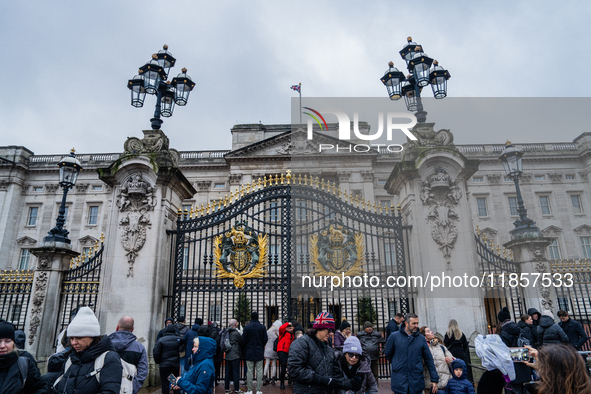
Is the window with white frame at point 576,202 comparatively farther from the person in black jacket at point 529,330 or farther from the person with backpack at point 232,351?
the person with backpack at point 232,351

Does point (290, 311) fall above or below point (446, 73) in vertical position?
below

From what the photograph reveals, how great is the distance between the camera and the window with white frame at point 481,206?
125ft

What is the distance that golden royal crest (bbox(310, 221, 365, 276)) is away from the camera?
10258 millimetres

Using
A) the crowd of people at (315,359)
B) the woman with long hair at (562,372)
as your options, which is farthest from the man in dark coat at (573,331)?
the woman with long hair at (562,372)

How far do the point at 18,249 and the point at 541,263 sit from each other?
151 ft

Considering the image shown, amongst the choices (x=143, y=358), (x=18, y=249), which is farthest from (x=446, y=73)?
(x=18, y=249)

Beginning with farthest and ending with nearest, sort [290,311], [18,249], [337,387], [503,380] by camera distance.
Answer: [18,249]
[290,311]
[503,380]
[337,387]

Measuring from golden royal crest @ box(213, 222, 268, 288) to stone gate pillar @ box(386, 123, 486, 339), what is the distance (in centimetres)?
416

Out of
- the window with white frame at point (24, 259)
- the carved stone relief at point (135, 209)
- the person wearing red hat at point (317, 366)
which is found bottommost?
the person wearing red hat at point (317, 366)

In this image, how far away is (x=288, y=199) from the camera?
10898mm

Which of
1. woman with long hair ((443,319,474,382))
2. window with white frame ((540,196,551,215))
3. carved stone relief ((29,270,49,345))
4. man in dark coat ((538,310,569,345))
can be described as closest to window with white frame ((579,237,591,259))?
window with white frame ((540,196,551,215))

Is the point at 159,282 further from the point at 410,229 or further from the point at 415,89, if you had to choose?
the point at 415,89

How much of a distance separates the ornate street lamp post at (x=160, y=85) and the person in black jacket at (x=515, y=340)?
1006 cm

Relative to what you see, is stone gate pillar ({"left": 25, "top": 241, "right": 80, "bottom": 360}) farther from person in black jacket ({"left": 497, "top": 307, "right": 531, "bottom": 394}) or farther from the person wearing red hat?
person in black jacket ({"left": 497, "top": 307, "right": 531, "bottom": 394})
